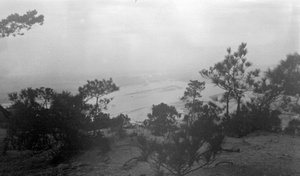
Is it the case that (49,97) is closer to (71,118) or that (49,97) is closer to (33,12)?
(71,118)

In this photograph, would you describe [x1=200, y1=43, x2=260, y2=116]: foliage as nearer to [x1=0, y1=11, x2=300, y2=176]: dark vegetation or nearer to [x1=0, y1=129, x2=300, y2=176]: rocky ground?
[x1=0, y1=11, x2=300, y2=176]: dark vegetation

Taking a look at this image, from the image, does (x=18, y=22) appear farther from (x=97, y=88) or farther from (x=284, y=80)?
(x=284, y=80)

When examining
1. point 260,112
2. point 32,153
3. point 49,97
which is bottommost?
point 32,153

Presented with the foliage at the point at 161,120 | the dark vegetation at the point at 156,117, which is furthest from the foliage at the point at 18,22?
the foliage at the point at 161,120

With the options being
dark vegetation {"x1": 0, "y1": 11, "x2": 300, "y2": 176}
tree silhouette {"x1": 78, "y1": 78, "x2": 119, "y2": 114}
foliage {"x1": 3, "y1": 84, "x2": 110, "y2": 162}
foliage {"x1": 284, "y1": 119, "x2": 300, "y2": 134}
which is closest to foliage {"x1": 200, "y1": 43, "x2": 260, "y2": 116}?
dark vegetation {"x1": 0, "y1": 11, "x2": 300, "y2": 176}

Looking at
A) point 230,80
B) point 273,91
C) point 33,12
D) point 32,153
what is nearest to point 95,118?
point 32,153
